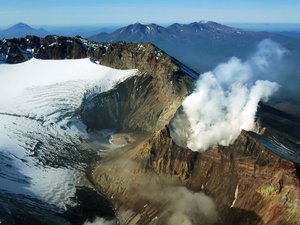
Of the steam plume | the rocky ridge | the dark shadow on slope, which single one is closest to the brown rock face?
the dark shadow on slope

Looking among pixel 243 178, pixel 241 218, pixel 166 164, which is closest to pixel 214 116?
pixel 166 164

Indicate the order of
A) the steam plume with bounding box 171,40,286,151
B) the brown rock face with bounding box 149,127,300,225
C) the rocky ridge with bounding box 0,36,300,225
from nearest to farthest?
1. the brown rock face with bounding box 149,127,300,225
2. the rocky ridge with bounding box 0,36,300,225
3. the steam plume with bounding box 171,40,286,151

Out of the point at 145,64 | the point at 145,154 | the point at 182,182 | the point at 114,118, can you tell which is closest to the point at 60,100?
the point at 114,118

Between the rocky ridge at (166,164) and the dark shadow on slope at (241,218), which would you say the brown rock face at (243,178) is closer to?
the dark shadow on slope at (241,218)

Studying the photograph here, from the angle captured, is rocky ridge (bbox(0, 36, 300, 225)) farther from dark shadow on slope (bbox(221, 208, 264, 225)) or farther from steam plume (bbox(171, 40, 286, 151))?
steam plume (bbox(171, 40, 286, 151))

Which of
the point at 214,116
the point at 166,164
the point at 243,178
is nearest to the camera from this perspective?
the point at 243,178

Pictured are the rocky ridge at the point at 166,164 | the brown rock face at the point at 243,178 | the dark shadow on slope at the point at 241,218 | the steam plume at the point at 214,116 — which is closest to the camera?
the brown rock face at the point at 243,178

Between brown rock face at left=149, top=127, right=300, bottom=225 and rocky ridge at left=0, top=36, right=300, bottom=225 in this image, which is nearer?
brown rock face at left=149, top=127, right=300, bottom=225

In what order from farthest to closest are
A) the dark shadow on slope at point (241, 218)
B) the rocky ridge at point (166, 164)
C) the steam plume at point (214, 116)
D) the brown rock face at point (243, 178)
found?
1. the steam plume at point (214, 116)
2. the rocky ridge at point (166, 164)
3. the dark shadow on slope at point (241, 218)
4. the brown rock face at point (243, 178)

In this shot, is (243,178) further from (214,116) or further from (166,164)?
(214,116)

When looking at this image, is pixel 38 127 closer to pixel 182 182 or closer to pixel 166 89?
pixel 166 89

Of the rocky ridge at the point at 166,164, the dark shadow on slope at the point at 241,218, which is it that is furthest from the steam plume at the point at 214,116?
the dark shadow on slope at the point at 241,218
